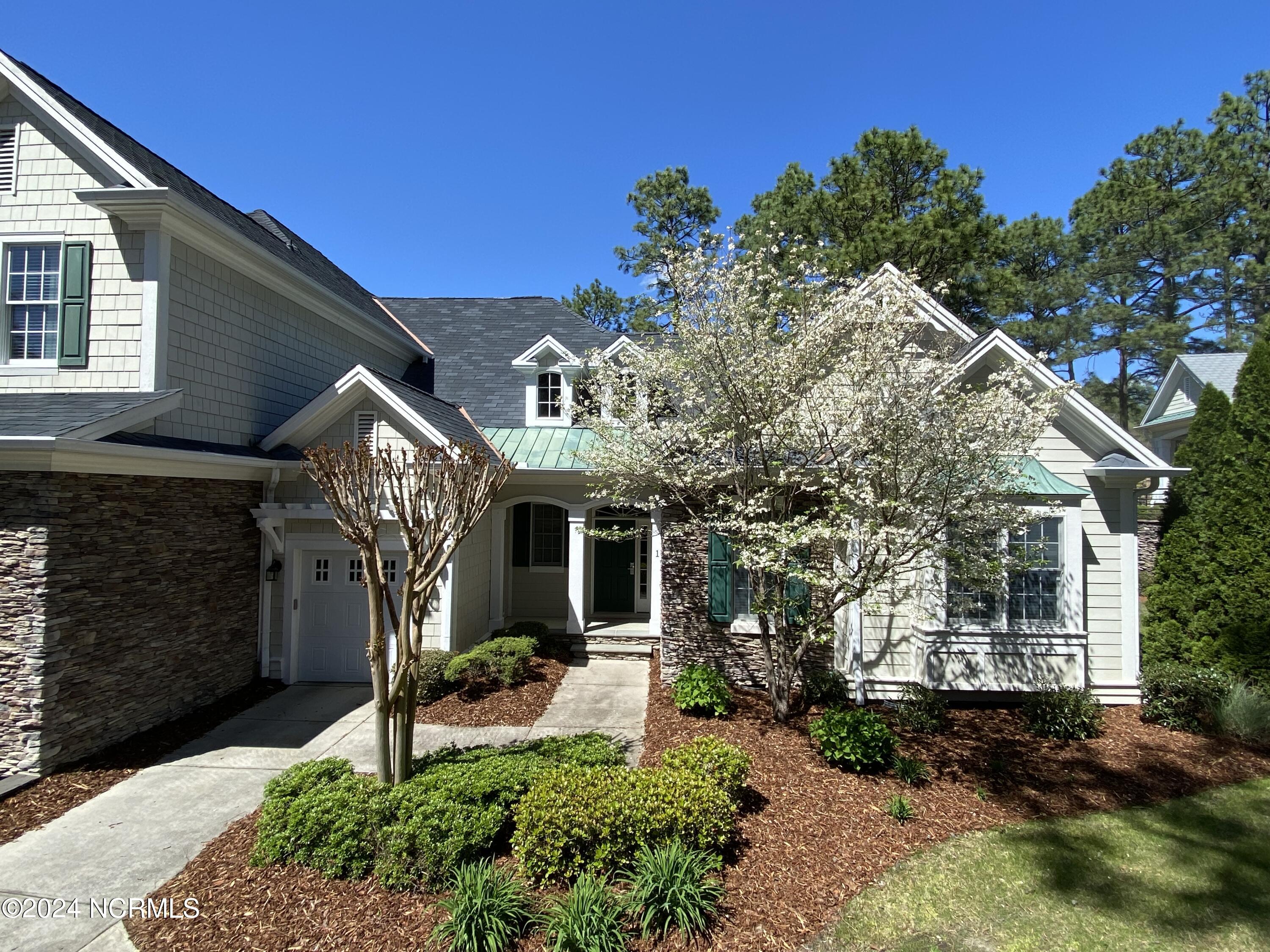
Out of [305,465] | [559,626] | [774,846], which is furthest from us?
[559,626]

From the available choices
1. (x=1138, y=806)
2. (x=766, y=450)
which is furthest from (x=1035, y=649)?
(x=766, y=450)

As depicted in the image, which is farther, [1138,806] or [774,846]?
[1138,806]

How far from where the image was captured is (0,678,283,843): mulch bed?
6027 mm

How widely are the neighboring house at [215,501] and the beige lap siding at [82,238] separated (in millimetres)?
28

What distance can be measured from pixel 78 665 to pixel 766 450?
815 centimetres

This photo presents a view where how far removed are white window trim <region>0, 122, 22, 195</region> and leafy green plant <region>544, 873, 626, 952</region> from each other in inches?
438

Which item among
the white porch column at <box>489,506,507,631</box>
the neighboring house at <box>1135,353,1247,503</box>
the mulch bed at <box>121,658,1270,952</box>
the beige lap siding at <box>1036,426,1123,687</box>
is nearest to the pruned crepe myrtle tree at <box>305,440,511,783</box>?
the mulch bed at <box>121,658,1270,952</box>

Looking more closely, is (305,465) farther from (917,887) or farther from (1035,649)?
(1035,649)

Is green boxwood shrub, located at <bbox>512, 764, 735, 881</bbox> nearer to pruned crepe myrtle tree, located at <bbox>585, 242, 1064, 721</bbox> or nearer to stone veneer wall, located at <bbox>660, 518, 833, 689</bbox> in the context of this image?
pruned crepe myrtle tree, located at <bbox>585, 242, 1064, 721</bbox>

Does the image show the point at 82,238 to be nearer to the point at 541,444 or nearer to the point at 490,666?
the point at 541,444

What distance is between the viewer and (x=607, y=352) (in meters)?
9.54

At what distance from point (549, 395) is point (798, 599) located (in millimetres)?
7533

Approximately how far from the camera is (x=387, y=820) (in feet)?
16.7

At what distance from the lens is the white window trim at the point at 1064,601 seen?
915 cm
